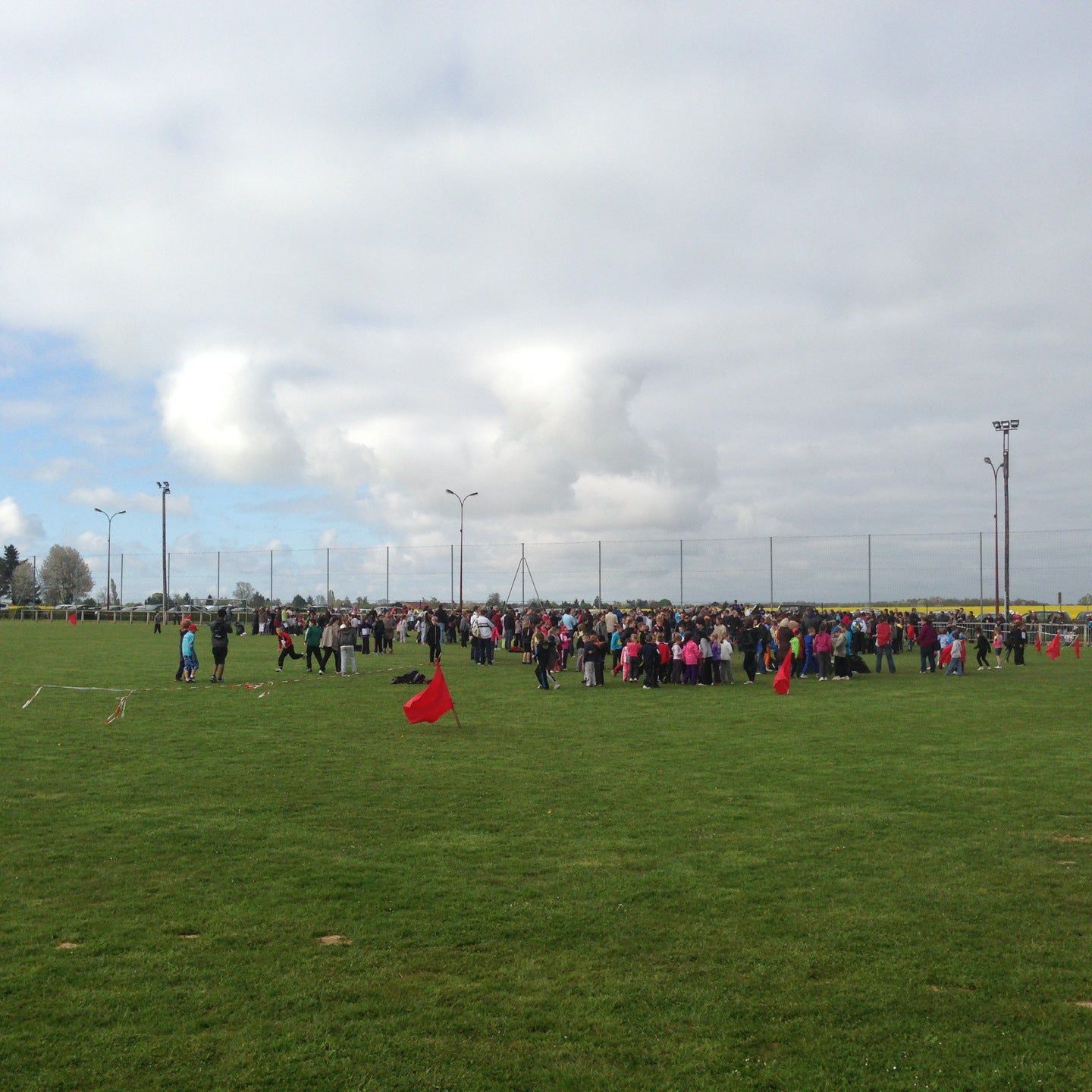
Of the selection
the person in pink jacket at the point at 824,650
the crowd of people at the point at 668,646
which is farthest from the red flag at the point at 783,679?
the person in pink jacket at the point at 824,650

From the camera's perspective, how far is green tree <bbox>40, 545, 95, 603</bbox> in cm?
14425

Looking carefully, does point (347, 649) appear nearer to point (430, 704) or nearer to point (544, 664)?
point (544, 664)

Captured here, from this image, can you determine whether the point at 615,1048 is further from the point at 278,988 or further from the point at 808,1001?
the point at 278,988

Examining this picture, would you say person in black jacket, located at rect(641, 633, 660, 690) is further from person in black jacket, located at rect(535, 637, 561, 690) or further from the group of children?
person in black jacket, located at rect(535, 637, 561, 690)

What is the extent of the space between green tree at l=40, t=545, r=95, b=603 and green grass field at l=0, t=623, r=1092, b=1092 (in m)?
143

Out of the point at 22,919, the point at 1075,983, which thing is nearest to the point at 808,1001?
the point at 1075,983

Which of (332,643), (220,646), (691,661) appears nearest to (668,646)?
(691,661)

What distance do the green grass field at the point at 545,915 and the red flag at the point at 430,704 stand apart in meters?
1.11

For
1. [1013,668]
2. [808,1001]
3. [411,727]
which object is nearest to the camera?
[808,1001]

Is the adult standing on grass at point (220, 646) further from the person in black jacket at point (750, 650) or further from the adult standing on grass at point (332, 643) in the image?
the person in black jacket at point (750, 650)

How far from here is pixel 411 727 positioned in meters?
16.9

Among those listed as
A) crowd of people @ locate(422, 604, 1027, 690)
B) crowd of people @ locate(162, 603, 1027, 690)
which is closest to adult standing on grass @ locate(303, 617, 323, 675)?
crowd of people @ locate(162, 603, 1027, 690)

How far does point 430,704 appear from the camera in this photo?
16375 mm

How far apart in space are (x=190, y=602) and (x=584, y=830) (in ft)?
288
